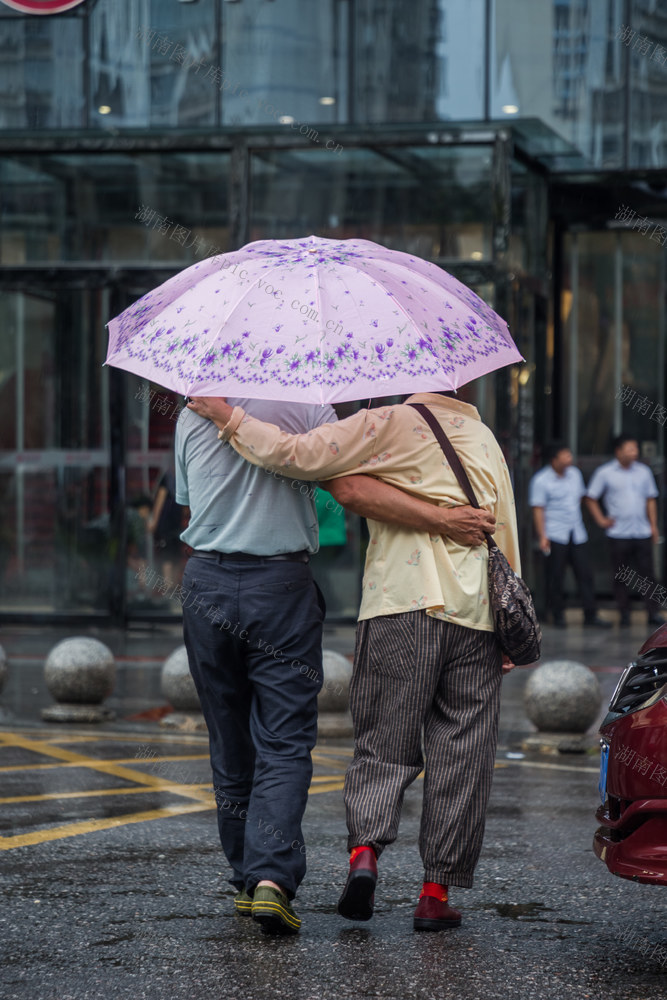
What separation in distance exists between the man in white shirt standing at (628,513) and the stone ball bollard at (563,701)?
658cm

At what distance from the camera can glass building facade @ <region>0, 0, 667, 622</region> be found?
1366 cm

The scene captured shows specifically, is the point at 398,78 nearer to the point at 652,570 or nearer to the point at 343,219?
the point at 343,219

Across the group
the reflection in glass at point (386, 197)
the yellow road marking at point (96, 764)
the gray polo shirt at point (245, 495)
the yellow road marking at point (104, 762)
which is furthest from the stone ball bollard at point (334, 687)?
the reflection in glass at point (386, 197)

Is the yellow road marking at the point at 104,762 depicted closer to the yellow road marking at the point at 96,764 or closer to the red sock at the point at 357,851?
the yellow road marking at the point at 96,764

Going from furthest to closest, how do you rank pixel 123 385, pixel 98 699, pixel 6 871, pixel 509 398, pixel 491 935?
pixel 123 385
pixel 509 398
pixel 98 699
pixel 6 871
pixel 491 935

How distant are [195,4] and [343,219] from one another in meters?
2.42

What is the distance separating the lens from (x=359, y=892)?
412cm

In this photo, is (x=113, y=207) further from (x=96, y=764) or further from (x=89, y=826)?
(x=89, y=826)

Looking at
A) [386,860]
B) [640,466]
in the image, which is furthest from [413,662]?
[640,466]

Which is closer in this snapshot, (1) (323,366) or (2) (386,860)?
(1) (323,366)

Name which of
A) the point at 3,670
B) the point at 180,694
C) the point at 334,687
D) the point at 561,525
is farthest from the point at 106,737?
the point at 561,525

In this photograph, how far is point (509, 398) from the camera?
13.2 metres

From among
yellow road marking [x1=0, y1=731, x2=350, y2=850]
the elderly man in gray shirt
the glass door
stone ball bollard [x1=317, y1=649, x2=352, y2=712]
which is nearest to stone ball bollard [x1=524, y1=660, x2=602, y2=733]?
stone ball bollard [x1=317, y1=649, x2=352, y2=712]

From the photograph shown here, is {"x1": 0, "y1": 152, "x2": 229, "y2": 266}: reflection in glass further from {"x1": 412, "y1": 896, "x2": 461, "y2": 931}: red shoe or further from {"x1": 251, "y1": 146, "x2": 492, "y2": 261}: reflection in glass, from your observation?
{"x1": 412, "y1": 896, "x2": 461, "y2": 931}: red shoe
